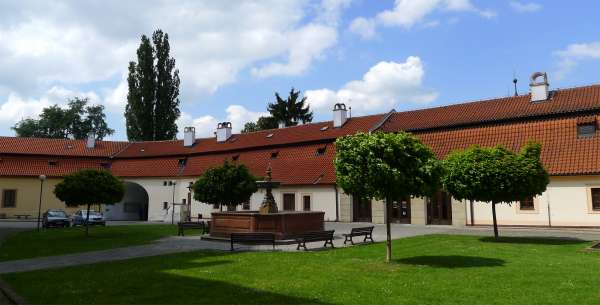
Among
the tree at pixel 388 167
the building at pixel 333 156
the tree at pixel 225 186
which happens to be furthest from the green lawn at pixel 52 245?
the building at pixel 333 156

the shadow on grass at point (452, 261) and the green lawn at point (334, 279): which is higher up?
the shadow on grass at point (452, 261)

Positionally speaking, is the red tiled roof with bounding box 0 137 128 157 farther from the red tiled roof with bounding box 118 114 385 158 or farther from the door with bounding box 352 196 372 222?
the door with bounding box 352 196 372 222

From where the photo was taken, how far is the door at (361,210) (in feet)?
116

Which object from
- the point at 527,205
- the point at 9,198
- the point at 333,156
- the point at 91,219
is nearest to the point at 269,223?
the point at 527,205

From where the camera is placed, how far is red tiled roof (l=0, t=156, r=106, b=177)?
46.6 meters

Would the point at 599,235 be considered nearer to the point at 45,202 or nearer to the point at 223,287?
the point at 223,287

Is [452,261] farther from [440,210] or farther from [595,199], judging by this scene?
[440,210]

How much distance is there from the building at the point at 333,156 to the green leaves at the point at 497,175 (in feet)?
11.2

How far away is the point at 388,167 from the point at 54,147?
46.7 metres

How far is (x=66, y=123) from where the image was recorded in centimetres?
7250

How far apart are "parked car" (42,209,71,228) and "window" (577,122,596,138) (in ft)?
119

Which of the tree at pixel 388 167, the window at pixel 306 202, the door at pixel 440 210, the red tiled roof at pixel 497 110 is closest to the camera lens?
the tree at pixel 388 167

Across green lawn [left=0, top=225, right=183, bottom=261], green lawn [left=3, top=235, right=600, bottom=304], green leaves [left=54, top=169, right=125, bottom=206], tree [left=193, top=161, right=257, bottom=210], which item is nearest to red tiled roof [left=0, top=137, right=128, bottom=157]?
green lawn [left=0, top=225, right=183, bottom=261]

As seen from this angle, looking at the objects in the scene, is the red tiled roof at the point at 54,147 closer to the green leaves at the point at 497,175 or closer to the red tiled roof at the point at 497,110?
the red tiled roof at the point at 497,110
